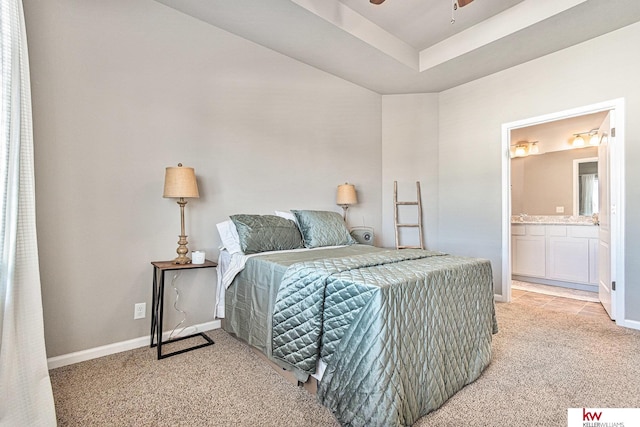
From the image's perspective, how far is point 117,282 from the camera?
2246mm

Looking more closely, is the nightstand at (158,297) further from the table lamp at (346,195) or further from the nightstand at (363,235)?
the nightstand at (363,235)

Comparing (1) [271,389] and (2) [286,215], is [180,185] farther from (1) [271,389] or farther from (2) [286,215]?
(1) [271,389]

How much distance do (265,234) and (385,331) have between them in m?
1.42

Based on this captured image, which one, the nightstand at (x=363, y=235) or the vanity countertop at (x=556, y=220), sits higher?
the vanity countertop at (x=556, y=220)

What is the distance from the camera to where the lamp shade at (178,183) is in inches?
87.7

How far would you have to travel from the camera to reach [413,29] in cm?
313

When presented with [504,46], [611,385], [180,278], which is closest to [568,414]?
[611,385]

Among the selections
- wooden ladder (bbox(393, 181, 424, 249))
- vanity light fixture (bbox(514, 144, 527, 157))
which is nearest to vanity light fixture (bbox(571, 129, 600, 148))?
vanity light fixture (bbox(514, 144, 527, 157))

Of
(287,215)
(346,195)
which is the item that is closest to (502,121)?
(346,195)

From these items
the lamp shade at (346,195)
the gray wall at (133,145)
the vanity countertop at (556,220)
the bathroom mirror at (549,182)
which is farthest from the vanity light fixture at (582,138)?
the gray wall at (133,145)

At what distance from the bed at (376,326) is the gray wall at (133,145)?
883mm

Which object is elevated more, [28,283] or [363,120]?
[363,120]

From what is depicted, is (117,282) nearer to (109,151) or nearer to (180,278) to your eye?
(180,278)

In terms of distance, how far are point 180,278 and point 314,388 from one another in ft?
4.78
